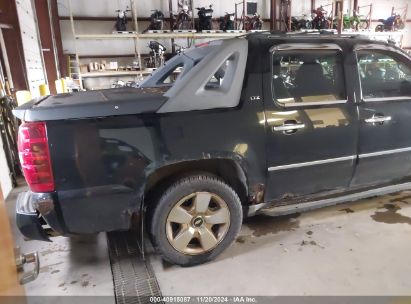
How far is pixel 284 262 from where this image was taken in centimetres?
240

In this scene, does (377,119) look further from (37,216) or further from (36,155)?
(37,216)

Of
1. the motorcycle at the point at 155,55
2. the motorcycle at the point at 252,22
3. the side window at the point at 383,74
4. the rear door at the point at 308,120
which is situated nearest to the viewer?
the rear door at the point at 308,120

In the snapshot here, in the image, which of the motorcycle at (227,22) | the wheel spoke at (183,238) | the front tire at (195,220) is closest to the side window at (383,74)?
the front tire at (195,220)

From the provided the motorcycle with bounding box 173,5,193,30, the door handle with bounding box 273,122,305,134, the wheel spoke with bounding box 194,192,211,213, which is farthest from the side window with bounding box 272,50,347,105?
the motorcycle with bounding box 173,5,193,30

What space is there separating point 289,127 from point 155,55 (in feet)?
24.0

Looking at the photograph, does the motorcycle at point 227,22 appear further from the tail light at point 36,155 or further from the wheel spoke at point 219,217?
the tail light at point 36,155

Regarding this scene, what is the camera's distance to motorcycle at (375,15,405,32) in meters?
11.6

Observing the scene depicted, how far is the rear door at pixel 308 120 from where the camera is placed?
7.75 ft

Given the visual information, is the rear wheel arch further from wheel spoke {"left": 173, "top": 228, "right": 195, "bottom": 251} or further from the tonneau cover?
the tonneau cover

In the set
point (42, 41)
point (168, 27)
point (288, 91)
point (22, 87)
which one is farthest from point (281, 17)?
point (288, 91)

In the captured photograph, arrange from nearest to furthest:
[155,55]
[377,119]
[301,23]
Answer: [377,119] < [155,55] < [301,23]

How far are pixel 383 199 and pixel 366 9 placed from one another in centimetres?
1257

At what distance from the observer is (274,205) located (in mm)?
2543

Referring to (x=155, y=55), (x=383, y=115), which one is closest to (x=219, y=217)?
(x=383, y=115)
